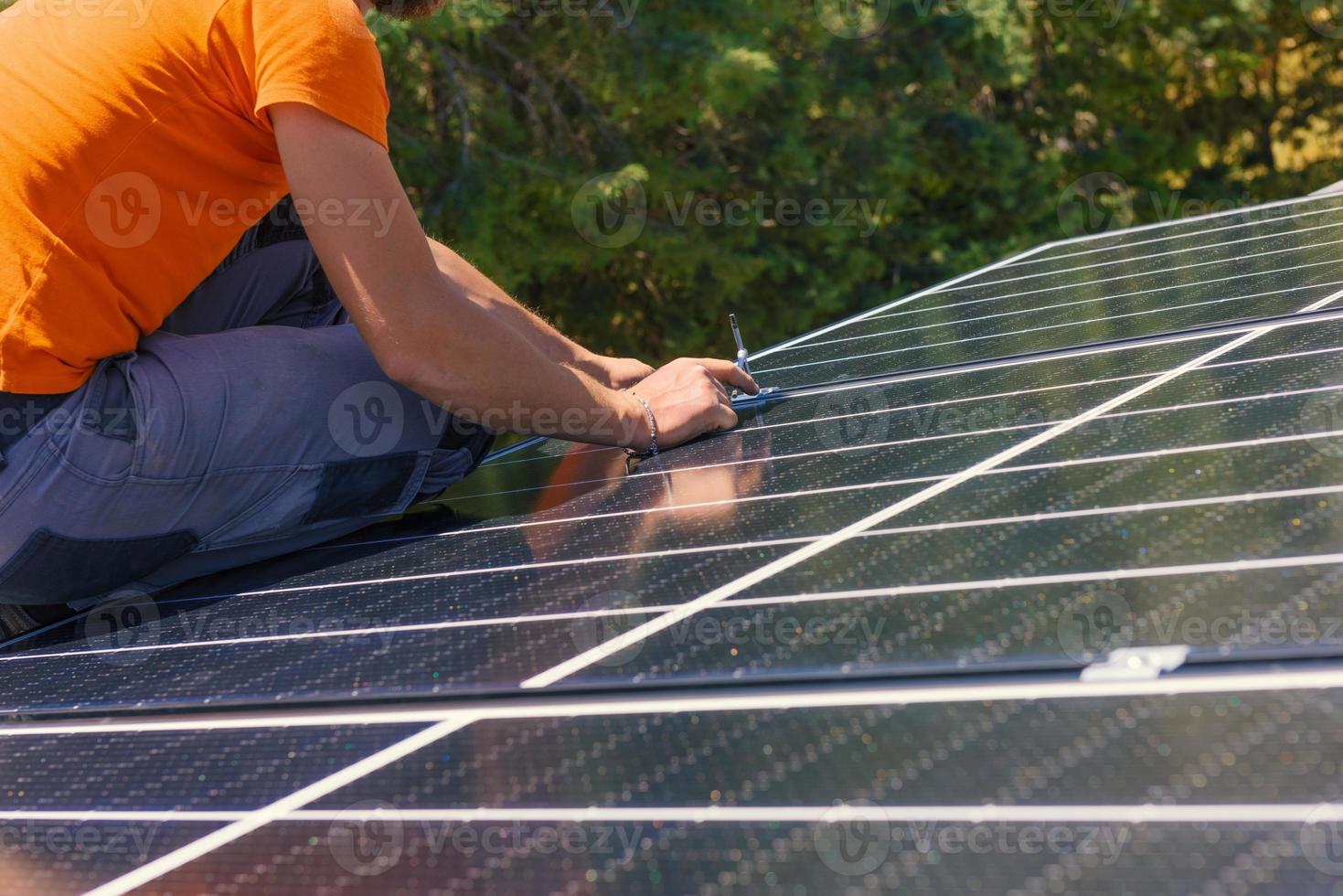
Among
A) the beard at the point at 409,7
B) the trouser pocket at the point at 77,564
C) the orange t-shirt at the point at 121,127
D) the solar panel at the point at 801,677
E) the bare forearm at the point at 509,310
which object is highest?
the beard at the point at 409,7

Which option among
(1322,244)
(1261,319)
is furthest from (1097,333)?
(1322,244)

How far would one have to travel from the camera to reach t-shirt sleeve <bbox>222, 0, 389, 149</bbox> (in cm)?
229

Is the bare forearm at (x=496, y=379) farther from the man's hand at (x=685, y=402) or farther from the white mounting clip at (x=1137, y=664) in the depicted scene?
the white mounting clip at (x=1137, y=664)

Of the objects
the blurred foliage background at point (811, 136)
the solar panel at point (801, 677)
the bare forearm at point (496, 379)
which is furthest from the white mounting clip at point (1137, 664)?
the blurred foliage background at point (811, 136)

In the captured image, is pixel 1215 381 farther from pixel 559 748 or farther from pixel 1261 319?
pixel 559 748

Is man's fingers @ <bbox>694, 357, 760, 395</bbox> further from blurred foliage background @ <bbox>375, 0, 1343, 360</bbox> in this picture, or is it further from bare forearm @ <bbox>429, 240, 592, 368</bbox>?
blurred foliage background @ <bbox>375, 0, 1343, 360</bbox>

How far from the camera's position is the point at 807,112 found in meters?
16.6

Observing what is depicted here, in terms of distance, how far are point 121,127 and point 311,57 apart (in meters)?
0.41

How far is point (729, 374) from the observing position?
10.6 feet

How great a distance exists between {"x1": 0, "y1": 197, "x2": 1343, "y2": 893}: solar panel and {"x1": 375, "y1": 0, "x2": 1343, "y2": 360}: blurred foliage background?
9098 mm

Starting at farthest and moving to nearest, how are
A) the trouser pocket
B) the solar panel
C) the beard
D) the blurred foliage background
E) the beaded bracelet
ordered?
the blurred foliage background
the beaded bracelet
the beard
the trouser pocket
the solar panel

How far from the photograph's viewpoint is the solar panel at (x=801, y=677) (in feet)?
3.65

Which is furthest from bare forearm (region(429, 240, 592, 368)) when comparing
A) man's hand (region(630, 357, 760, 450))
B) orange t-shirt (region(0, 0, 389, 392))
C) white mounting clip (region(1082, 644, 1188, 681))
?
white mounting clip (region(1082, 644, 1188, 681))

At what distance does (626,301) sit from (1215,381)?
13.5 m
